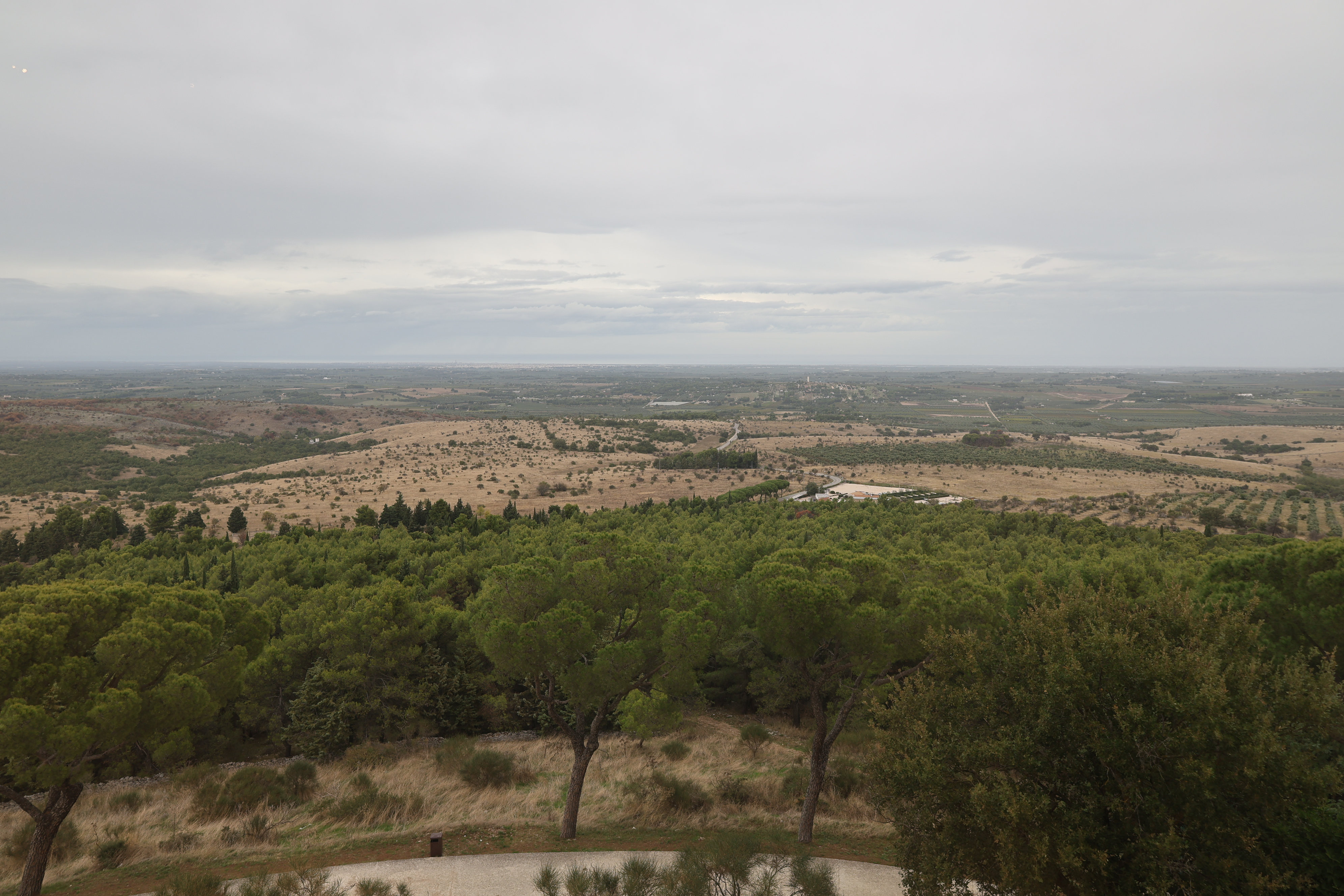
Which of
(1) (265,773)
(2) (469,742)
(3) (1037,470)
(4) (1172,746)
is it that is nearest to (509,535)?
(2) (469,742)

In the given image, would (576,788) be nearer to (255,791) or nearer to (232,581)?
(255,791)

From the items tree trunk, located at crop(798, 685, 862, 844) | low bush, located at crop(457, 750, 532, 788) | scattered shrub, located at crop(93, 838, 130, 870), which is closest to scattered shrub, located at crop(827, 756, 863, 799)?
tree trunk, located at crop(798, 685, 862, 844)

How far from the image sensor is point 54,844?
1731 cm

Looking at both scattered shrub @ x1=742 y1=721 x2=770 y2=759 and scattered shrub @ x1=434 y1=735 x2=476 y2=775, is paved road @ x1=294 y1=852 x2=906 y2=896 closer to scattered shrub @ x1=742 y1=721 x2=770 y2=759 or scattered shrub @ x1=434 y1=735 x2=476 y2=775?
scattered shrub @ x1=434 y1=735 x2=476 y2=775

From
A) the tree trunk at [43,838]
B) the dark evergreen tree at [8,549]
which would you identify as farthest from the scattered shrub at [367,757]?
the dark evergreen tree at [8,549]

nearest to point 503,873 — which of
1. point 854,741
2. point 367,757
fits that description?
point 367,757

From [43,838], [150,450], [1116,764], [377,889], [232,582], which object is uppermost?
[1116,764]

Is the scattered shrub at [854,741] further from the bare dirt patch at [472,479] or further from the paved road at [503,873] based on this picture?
the bare dirt patch at [472,479]

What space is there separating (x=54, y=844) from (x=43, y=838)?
4.35 metres

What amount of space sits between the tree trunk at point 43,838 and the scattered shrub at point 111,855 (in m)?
1.66

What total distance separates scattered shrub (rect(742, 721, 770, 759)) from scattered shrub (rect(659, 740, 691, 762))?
2.44 m

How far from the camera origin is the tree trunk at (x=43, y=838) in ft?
46.6

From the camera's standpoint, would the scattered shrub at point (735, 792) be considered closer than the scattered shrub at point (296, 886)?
No

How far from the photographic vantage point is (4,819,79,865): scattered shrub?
1677cm
